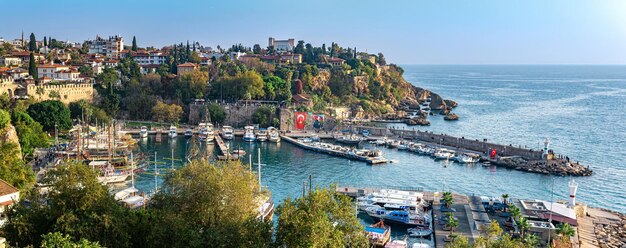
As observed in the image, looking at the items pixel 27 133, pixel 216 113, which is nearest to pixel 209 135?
pixel 216 113

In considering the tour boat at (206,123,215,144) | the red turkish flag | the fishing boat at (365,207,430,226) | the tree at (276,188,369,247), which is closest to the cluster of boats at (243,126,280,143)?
the tour boat at (206,123,215,144)

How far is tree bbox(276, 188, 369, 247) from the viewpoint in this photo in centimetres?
1817

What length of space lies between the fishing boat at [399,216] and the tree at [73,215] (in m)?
16.3

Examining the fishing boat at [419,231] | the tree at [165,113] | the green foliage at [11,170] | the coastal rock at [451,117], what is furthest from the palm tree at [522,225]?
the coastal rock at [451,117]

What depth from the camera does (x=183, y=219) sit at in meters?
19.6

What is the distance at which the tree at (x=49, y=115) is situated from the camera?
53.0 m

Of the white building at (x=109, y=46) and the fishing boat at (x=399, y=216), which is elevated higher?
the white building at (x=109, y=46)

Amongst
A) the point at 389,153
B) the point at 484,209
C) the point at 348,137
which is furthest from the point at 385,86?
the point at 484,209

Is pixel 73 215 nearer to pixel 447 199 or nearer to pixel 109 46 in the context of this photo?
pixel 447 199

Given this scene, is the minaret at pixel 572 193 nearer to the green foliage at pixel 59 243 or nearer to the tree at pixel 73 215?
the tree at pixel 73 215

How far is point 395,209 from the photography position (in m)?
32.0

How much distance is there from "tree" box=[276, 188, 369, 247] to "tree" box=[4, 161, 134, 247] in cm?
527

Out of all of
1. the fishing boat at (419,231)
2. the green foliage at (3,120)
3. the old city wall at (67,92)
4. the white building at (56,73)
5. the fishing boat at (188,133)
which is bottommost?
the fishing boat at (419,231)

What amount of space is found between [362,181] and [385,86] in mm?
48639
